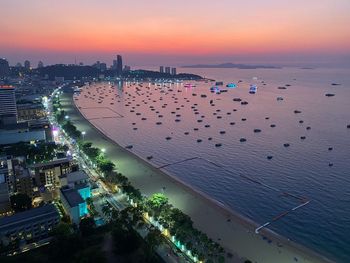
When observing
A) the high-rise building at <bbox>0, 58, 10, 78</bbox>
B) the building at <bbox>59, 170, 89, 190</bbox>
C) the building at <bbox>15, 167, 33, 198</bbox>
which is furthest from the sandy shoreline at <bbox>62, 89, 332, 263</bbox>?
the high-rise building at <bbox>0, 58, 10, 78</bbox>

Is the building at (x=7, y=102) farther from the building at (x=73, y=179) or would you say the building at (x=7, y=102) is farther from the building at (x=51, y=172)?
the building at (x=73, y=179)

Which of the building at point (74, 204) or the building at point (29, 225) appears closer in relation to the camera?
the building at point (29, 225)

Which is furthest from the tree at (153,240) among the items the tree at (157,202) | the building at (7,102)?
the building at (7,102)

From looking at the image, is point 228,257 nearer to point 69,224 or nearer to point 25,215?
point 69,224

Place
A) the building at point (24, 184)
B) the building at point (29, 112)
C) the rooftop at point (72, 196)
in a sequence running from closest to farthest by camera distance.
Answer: the rooftop at point (72, 196), the building at point (24, 184), the building at point (29, 112)

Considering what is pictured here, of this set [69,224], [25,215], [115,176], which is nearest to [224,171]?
[115,176]
